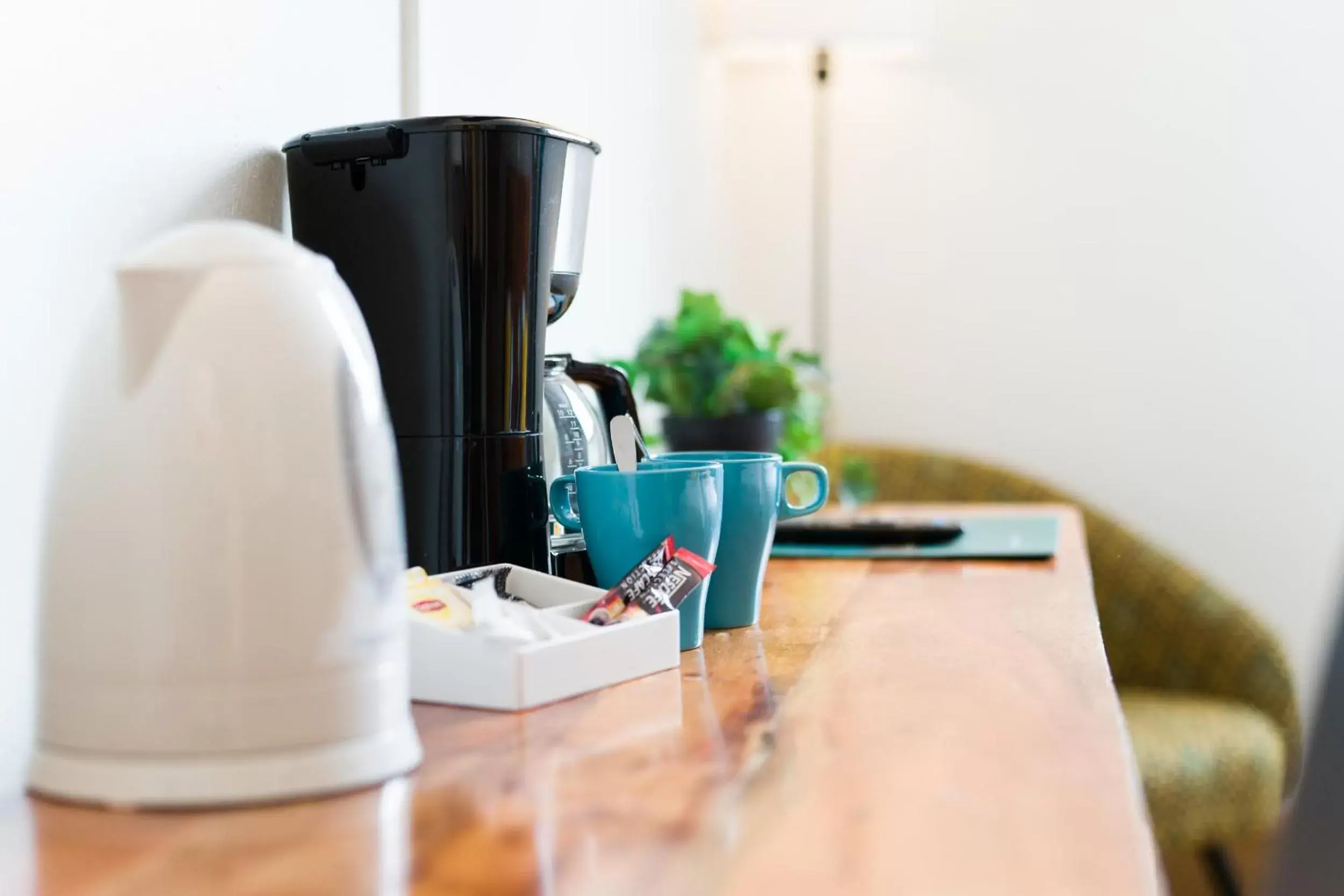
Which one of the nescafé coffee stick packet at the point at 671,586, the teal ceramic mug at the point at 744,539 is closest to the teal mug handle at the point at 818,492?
the teal ceramic mug at the point at 744,539

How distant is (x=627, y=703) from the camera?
24.1 inches

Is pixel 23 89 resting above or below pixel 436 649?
above

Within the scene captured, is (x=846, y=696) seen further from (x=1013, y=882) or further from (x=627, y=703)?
(x=1013, y=882)

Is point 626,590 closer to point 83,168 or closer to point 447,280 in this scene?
point 447,280

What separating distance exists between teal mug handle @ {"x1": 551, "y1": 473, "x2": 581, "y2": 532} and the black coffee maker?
4 cm

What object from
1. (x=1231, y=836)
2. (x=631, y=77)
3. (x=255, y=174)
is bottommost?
(x=1231, y=836)

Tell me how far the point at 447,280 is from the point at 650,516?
0.17 metres

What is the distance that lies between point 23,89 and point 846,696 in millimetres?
455

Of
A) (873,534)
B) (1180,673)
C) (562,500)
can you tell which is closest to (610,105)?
(873,534)

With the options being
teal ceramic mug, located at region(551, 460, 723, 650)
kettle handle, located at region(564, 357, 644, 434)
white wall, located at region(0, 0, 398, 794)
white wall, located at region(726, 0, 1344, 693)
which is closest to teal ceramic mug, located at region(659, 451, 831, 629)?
teal ceramic mug, located at region(551, 460, 723, 650)

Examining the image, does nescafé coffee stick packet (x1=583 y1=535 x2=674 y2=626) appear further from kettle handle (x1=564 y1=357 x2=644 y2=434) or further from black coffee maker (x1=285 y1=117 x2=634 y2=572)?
kettle handle (x1=564 y1=357 x2=644 y2=434)

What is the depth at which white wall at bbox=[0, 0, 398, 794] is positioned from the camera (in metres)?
0.55

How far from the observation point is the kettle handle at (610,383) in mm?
938

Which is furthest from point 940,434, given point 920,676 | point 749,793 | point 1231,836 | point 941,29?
point 749,793
